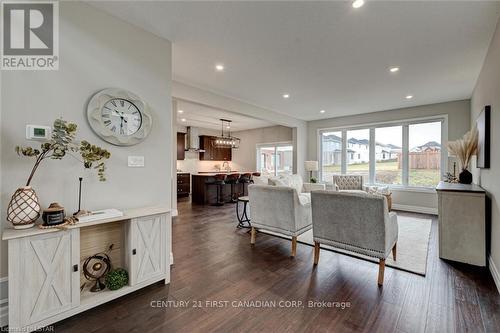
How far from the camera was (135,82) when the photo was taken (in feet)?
7.84

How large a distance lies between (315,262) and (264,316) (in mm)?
1168

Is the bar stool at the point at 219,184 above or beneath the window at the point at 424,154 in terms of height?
beneath

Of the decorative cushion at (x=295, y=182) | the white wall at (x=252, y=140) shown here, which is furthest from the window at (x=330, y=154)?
the decorative cushion at (x=295, y=182)

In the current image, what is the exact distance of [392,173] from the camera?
20.2 feet

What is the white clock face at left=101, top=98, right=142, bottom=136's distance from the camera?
7.10 feet

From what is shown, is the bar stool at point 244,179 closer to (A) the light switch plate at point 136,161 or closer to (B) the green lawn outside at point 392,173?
(B) the green lawn outside at point 392,173

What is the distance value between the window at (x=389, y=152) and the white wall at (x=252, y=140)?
1657 millimetres

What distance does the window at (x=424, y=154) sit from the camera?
5441 mm

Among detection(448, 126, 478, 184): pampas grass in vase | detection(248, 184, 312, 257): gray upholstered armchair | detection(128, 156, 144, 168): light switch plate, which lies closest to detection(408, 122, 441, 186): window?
detection(448, 126, 478, 184): pampas grass in vase

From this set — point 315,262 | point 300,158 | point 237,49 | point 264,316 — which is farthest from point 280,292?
point 300,158

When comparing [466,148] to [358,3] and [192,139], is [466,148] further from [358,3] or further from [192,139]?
[192,139]

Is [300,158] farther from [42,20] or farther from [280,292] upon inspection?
[42,20]

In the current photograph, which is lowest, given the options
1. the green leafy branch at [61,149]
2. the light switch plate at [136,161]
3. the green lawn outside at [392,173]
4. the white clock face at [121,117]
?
the green lawn outside at [392,173]

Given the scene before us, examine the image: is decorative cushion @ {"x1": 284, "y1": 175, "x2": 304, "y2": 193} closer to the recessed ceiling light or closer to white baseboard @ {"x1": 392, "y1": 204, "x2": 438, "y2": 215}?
white baseboard @ {"x1": 392, "y1": 204, "x2": 438, "y2": 215}
